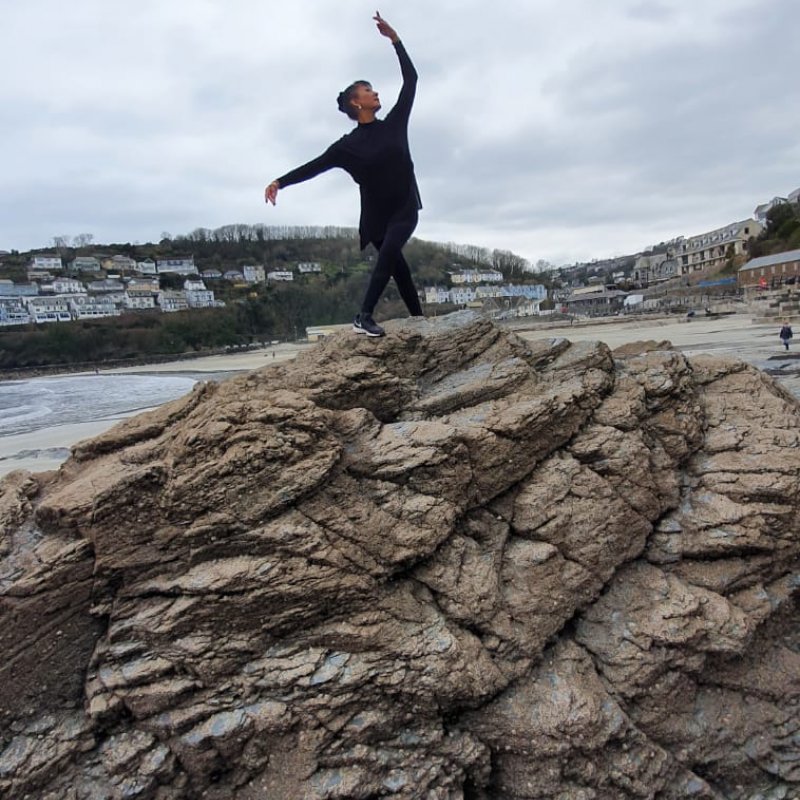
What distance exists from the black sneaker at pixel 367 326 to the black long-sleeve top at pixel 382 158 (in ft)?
4.50

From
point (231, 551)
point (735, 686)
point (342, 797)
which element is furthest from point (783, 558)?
point (231, 551)

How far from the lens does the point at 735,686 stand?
15.8 ft

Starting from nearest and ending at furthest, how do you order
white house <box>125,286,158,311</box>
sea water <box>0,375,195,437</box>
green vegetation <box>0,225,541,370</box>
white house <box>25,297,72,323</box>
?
1. sea water <box>0,375,195,437</box>
2. green vegetation <box>0,225,541,370</box>
3. white house <box>25,297,72,323</box>
4. white house <box>125,286,158,311</box>

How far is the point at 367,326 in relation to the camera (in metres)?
6.57

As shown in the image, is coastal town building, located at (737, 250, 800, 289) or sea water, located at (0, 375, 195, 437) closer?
sea water, located at (0, 375, 195, 437)

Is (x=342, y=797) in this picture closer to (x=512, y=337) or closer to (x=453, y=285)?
(x=512, y=337)

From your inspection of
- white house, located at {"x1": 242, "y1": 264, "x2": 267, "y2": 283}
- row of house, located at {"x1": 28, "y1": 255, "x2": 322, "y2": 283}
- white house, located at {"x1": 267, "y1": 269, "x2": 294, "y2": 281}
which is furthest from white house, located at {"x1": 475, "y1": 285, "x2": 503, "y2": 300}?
white house, located at {"x1": 242, "y1": 264, "x2": 267, "y2": 283}

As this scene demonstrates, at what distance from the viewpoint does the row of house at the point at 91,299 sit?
11875 centimetres

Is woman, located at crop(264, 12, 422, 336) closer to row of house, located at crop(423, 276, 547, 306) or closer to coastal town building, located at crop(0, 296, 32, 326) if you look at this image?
row of house, located at crop(423, 276, 547, 306)

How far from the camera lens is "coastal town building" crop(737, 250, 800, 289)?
6350cm

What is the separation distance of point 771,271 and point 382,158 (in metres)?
79.1

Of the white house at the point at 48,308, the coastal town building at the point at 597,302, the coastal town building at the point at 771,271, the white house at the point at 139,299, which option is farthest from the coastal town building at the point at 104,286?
the coastal town building at the point at 771,271

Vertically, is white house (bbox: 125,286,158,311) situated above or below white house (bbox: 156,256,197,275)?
below

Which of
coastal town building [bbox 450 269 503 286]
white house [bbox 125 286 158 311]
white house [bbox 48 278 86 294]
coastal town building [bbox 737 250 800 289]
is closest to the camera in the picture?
coastal town building [bbox 737 250 800 289]
